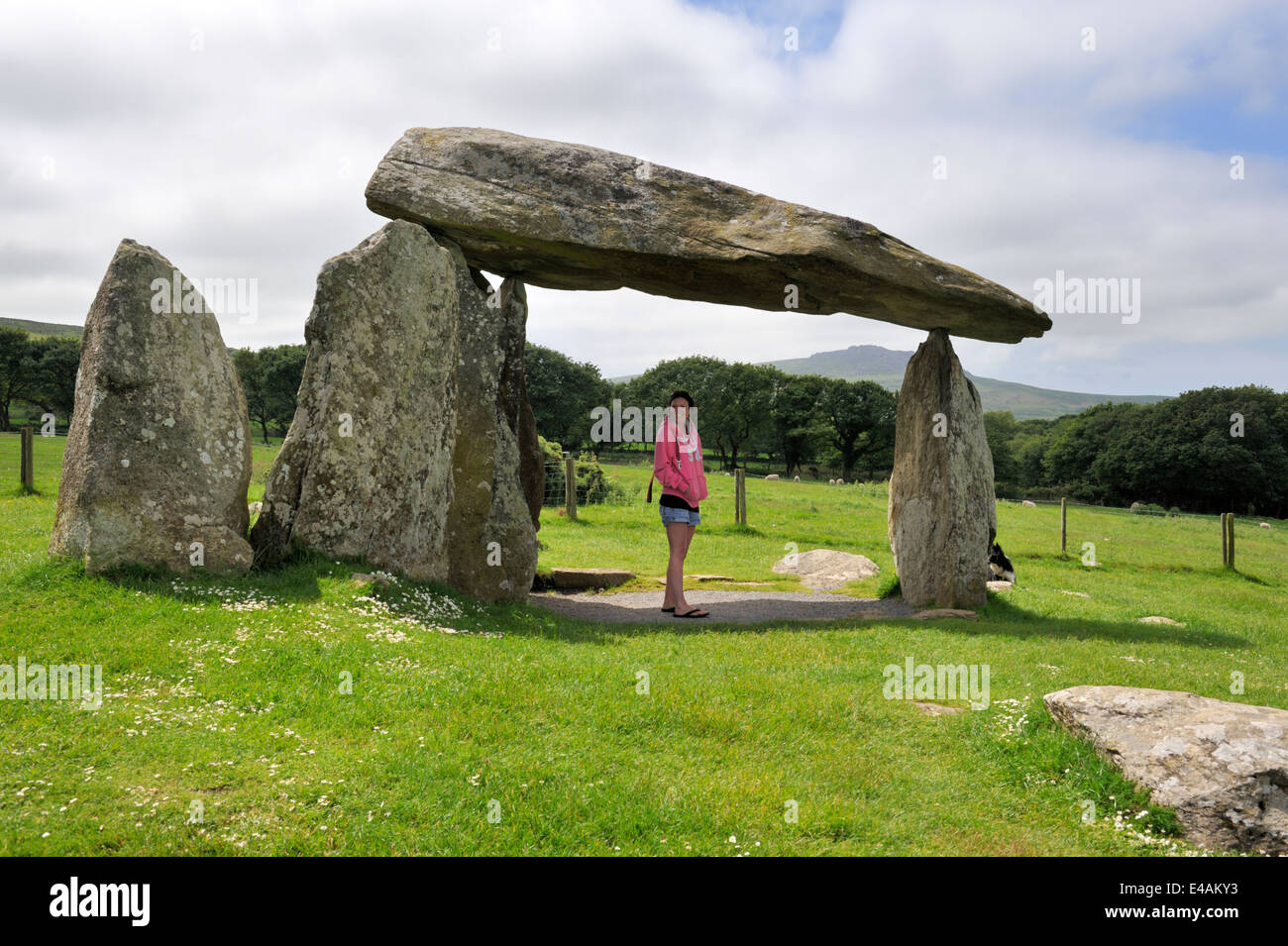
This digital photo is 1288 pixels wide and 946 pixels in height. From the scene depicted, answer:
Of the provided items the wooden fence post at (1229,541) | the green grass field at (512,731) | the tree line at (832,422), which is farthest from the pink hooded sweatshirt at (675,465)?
the tree line at (832,422)

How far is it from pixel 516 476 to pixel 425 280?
3269mm

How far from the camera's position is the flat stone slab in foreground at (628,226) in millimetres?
11820

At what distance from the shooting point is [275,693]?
6.86m

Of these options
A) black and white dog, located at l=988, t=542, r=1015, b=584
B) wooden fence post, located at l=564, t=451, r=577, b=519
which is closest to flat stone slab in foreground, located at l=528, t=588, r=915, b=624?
black and white dog, located at l=988, t=542, r=1015, b=584

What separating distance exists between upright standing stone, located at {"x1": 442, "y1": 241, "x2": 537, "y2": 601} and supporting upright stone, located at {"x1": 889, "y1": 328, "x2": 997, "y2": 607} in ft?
22.9

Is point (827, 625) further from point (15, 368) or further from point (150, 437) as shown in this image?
point (15, 368)

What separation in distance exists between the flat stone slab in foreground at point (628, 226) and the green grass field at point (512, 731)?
212 inches

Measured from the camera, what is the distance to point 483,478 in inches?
487

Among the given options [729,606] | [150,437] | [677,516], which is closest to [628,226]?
[677,516]

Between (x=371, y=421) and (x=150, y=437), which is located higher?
(x=371, y=421)

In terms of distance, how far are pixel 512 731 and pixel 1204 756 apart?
17.4 ft

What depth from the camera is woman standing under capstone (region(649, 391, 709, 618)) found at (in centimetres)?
1314
